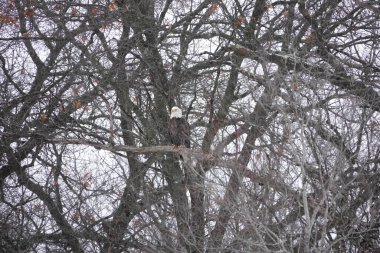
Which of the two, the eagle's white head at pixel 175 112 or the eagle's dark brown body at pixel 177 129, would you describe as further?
the eagle's white head at pixel 175 112

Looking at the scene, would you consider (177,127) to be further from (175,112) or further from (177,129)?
(175,112)

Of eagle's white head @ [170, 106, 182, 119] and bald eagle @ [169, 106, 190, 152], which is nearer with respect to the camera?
bald eagle @ [169, 106, 190, 152]

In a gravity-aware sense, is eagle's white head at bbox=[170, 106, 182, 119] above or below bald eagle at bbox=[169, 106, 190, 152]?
above

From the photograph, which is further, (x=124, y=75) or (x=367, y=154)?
(x=124, y=75)

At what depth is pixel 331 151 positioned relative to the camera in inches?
313

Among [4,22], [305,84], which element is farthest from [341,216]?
[4,22]

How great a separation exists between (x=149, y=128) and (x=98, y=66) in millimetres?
1427

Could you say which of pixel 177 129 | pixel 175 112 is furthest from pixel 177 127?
pixel 175 112

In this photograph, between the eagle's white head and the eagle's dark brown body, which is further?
the eagle's white head

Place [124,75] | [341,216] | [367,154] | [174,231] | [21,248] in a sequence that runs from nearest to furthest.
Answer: [341,216] < [367,154] < [174,231] < [21,248] < [124,75]

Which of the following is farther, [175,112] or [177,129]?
[175,112]

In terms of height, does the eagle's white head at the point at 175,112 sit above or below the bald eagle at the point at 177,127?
above

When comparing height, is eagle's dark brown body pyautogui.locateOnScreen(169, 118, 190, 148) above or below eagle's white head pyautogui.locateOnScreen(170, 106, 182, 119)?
below

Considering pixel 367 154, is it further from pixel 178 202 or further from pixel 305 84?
pixel 178 202
